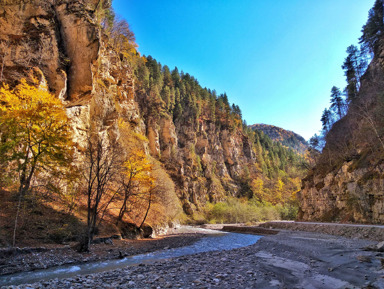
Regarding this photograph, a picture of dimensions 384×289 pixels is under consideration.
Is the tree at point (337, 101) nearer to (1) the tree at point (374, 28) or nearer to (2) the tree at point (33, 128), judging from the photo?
(1) the tree at point (374, 28)

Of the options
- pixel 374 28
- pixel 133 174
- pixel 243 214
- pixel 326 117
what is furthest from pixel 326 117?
pixel 133 174

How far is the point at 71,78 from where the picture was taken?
21.8m

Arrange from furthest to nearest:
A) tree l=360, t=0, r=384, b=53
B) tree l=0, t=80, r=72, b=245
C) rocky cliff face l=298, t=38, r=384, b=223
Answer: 1. tree l=360, t=0, r=384, b=53
2. rocky cliff face l=298, t=38, r=384, b=223
3. tree l=0, t=80, r=72, b=245

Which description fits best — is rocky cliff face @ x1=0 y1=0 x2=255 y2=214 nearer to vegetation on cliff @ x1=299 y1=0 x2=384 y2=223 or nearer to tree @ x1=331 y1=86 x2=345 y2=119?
vegetation on cliff @ x1=299 y1=0 x2=384 y2=223

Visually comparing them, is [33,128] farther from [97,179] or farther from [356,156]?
[356,156]

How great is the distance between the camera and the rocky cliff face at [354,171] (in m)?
22.0

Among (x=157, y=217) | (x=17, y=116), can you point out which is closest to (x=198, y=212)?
(x=157, y=217)

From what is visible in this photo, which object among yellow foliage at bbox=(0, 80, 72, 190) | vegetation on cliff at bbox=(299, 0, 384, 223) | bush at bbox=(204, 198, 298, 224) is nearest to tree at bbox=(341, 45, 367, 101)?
vegetation on cliff at bbox=(299, 0, 384, 223)

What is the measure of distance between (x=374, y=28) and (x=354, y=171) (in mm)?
38017

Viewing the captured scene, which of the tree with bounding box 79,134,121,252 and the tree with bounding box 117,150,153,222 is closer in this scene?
the tree with bounding box 79,134,121,252

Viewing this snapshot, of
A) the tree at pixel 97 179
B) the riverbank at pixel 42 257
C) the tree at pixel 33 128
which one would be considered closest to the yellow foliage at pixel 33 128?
the tree at pixel 33 128

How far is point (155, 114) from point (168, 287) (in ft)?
197

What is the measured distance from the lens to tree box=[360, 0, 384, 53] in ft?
140

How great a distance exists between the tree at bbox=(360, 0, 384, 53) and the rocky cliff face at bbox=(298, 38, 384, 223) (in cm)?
462
